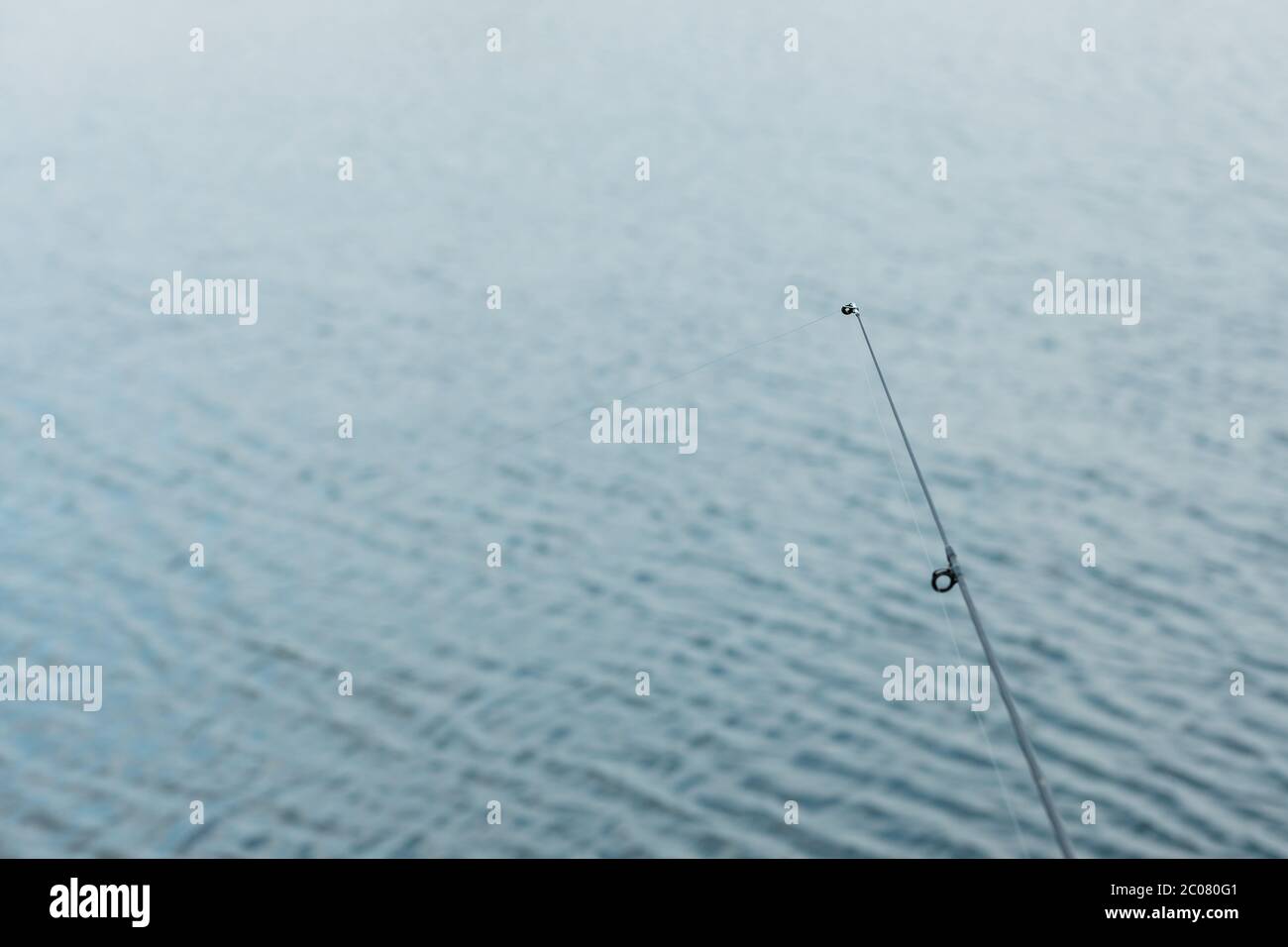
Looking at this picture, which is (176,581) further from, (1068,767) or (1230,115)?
(1230,115)

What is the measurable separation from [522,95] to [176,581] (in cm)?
Answer: 827

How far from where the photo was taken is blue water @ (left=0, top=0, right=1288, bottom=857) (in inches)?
279

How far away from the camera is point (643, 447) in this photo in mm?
9820

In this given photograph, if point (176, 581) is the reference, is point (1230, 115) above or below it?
above

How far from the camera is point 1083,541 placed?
863cm

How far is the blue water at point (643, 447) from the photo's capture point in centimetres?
709

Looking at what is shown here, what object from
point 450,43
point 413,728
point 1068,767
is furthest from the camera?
point 450,43

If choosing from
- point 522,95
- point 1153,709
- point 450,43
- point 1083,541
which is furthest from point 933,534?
point 450,43
